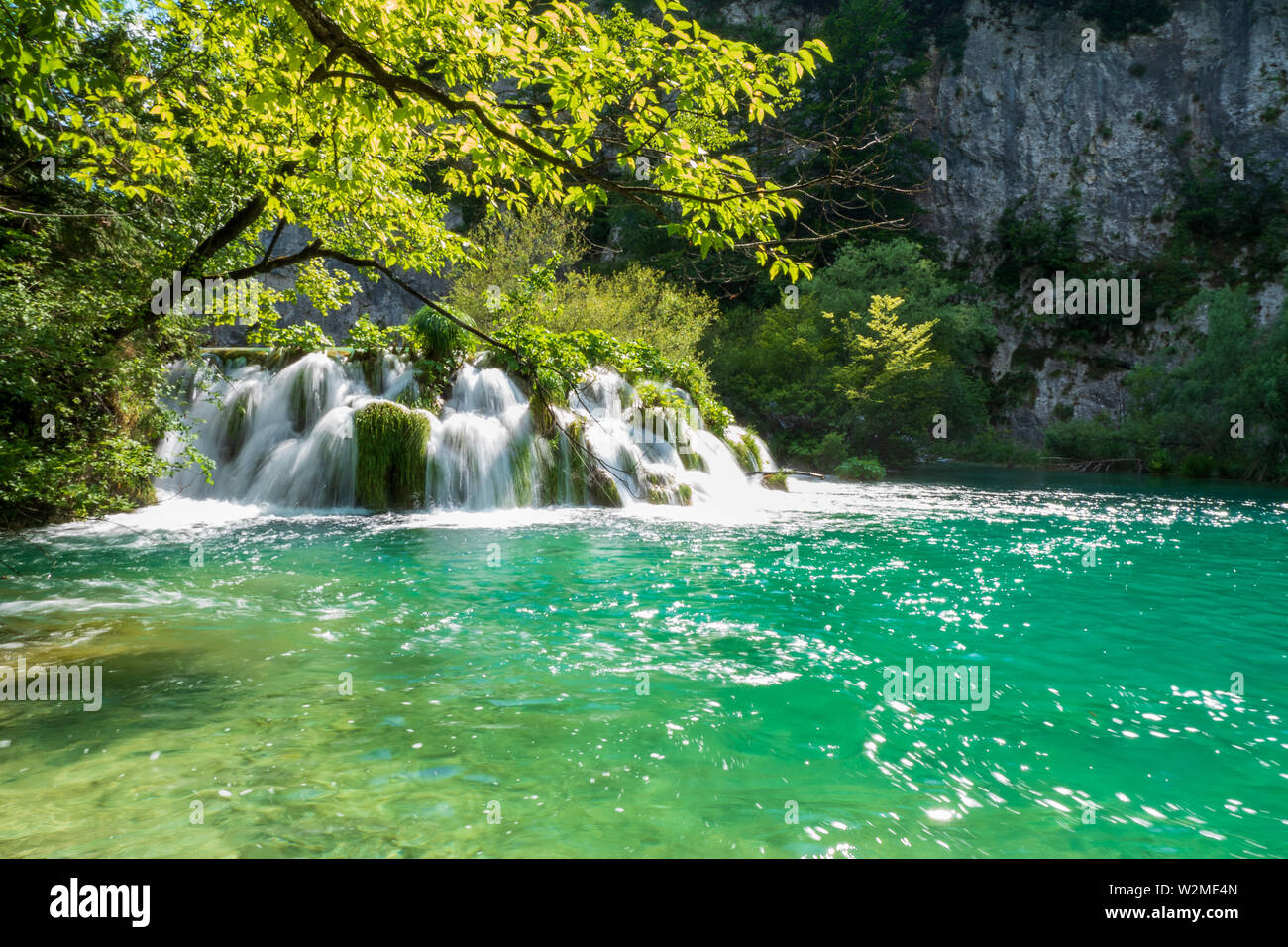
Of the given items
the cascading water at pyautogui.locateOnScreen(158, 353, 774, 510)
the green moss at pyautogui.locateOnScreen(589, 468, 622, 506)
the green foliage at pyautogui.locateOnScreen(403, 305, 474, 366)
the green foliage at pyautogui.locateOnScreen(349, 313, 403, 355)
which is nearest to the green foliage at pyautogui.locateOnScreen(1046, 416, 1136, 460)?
the cascading water at pyautogui.locateOnScreen(158, 353, 774, 510)

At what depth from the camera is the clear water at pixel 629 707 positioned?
3691 mm

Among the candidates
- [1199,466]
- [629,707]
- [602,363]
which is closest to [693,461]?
[602,363]

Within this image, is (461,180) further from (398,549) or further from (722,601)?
(398,549)

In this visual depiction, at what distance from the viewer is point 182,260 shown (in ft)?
29.6

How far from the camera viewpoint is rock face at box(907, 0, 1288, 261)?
159 feet

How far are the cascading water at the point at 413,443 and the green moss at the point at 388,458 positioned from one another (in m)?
0.03

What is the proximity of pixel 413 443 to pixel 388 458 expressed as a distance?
0.71 m

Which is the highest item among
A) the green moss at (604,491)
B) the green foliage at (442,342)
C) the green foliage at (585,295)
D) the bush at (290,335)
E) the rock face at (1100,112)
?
the rock face at (1100,112)

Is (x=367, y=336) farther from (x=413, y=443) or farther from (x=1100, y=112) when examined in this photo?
(x=1100, y=112)

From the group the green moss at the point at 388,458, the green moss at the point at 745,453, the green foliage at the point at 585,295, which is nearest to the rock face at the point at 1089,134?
the green foliage at the point at 585,295

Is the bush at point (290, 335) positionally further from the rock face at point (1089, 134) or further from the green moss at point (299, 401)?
the rock face at point (1089, 134)

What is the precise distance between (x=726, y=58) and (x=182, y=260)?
780cm
